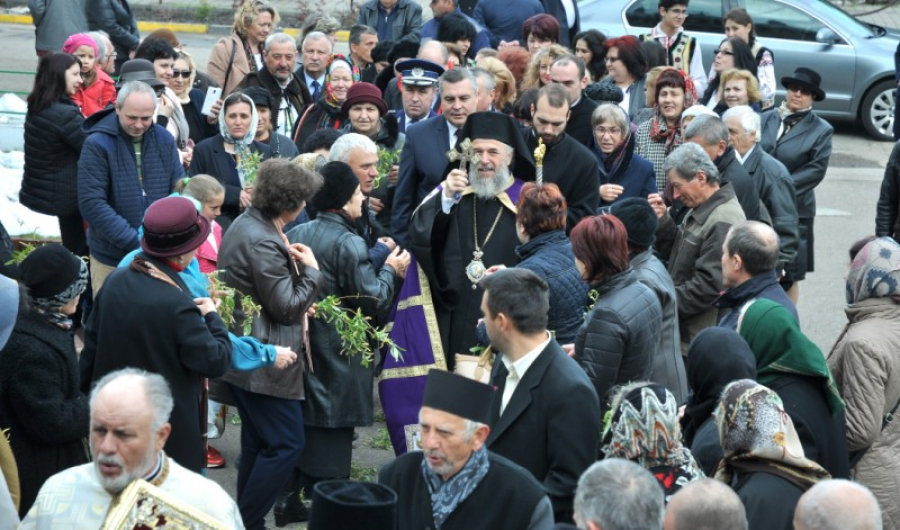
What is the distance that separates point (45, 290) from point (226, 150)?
332 cm

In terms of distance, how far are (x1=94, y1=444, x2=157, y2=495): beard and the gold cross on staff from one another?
3.41m

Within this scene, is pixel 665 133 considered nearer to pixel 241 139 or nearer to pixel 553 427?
pixel 241 139

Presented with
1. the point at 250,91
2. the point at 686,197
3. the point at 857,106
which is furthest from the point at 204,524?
the point at 857,106

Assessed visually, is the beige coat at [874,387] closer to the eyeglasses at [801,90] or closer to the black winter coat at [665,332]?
the black winter coat at [665,332]

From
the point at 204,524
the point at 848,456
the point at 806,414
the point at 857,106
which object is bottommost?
the point at 857,106

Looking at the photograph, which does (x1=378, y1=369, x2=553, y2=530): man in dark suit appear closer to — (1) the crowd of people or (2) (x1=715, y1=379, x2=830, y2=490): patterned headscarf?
(1) the crowd of people

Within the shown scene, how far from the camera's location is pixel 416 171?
26.4 ft

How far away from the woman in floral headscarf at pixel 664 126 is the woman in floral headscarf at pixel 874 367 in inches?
135

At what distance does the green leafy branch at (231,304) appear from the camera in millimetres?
6367

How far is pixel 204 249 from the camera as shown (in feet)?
24.5

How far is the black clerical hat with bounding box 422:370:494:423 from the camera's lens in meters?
4.38

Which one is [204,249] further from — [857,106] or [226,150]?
[857,106]

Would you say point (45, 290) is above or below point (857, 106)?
above

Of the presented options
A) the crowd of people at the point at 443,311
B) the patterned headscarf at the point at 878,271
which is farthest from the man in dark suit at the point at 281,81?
the patterned headscarf at the point at 878,271
